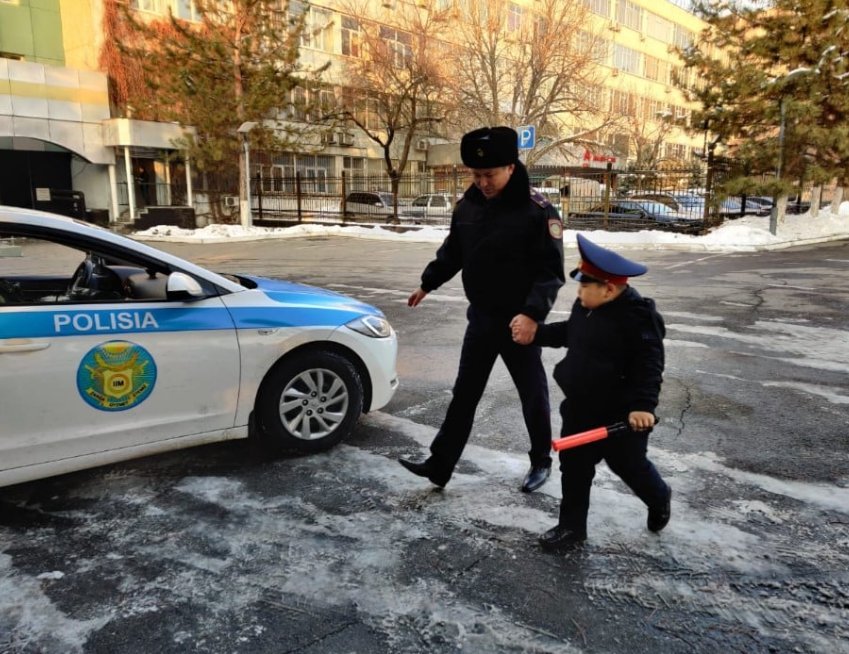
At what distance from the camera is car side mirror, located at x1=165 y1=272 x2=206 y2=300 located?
11.3ft

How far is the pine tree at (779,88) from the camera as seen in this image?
19.8 metres

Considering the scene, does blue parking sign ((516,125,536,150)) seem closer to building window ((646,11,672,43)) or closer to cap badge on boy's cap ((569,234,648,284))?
cap badge on boy's cap ((569,234,648,284))

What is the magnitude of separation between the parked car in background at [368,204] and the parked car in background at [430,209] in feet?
2.69

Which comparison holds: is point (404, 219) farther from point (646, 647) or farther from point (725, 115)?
point (646, 647)

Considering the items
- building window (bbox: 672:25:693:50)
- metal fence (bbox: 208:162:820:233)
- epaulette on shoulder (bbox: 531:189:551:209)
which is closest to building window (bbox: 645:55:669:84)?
building window (bbox: 672:25:693:50)

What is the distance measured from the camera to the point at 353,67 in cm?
3472

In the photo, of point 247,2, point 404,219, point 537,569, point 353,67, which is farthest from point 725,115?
point 537,569

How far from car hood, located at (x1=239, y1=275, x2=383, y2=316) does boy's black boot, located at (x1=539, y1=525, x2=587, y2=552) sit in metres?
1.86

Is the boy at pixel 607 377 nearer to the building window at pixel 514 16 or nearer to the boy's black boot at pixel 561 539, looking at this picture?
the boy's black boot at pixel 561 539

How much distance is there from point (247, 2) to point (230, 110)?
12.5 ft

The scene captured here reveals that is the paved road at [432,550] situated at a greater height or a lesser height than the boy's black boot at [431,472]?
lesser

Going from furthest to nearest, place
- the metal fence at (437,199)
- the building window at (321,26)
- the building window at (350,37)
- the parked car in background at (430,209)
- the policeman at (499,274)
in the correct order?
1. the building window at (350,37)
2. the building window at (321,26)
3. the parked car in background at (430,209)
4. the metal fence at (437,199)
5. the policeman at (499,274)

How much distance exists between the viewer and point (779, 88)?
800 inches

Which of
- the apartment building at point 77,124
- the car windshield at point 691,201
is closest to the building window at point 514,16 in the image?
the apartment building at point 77,124
